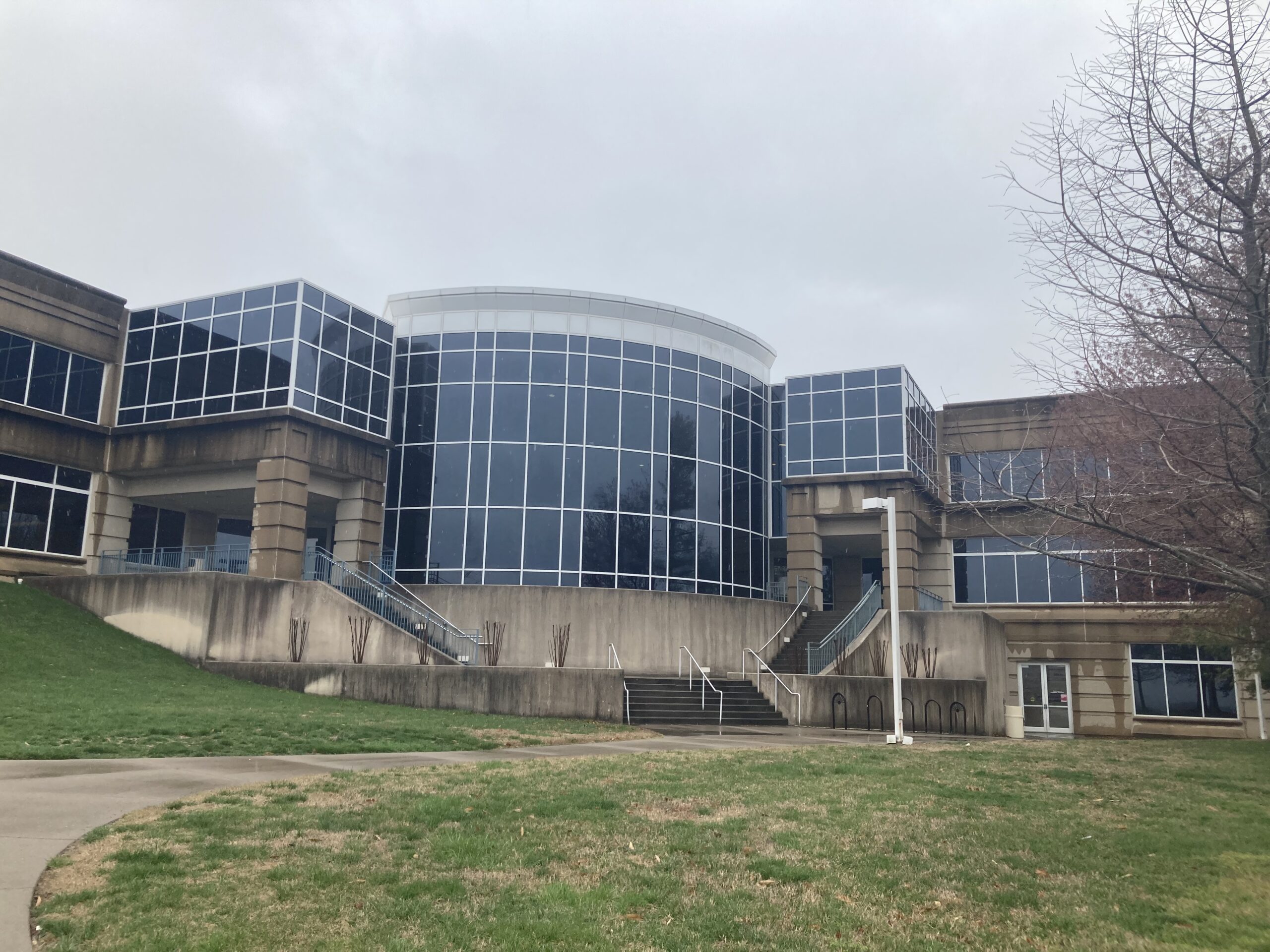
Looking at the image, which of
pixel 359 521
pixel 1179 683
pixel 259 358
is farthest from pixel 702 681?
pixel 1179 683

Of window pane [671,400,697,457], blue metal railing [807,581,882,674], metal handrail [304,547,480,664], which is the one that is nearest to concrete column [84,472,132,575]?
metal handrail [304,547,480,664]

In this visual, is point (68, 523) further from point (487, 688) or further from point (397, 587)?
point (487, 688)

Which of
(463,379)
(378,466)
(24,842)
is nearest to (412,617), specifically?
(378,466)

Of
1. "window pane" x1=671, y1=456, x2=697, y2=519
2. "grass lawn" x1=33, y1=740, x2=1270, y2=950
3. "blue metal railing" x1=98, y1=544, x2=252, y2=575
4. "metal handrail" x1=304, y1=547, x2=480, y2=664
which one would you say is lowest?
"grass lawn" x1=33, y1=740, x2=1270, y2=950

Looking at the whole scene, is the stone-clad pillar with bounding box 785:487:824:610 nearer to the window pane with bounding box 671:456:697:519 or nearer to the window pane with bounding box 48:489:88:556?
the window pane with bounding box 671:456:697:519

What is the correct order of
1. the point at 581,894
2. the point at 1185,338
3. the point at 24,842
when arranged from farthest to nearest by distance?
the point at 1185,338 < the point at 24,842 < the point at 581,894

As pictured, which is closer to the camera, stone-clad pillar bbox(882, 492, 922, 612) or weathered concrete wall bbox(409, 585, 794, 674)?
weathered concrete wall bbox(409, 585, 794, 674)

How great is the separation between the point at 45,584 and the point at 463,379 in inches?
533

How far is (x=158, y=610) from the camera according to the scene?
26.0 metres

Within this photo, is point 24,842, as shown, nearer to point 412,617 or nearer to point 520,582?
point 412,617

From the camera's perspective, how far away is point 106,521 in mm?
31203

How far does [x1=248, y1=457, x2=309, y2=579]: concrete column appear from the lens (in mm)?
27578

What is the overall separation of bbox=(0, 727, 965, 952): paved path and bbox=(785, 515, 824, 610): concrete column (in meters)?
17.1

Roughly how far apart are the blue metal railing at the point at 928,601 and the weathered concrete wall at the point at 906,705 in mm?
9358
